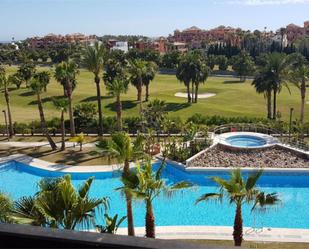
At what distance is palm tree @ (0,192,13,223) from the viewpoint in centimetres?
1128

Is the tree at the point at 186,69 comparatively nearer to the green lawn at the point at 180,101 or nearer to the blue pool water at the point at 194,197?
the green lawn at the point at 180,101

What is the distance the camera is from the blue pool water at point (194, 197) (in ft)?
71.5

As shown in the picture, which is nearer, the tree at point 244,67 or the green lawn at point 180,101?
the green lawn at point 180,101

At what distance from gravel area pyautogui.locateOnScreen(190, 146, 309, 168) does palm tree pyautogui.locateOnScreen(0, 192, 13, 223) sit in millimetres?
18256

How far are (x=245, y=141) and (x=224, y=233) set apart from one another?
15.6 m

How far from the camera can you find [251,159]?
30047 millimetres

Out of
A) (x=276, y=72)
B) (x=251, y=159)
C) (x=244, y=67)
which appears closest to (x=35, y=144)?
(x=251, y=159)

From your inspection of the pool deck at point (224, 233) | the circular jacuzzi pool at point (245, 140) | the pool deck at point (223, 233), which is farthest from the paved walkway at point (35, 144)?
the pool deck at point (224, 233)

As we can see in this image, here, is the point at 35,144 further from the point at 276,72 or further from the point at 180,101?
the point at 180,101

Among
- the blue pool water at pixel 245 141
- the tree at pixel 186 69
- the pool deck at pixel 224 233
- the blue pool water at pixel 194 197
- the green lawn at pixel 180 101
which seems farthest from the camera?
the tree at pixel 186 69

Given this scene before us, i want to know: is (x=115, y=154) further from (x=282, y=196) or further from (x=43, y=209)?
(x=282, y=196)

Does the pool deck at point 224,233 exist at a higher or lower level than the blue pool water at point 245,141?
lower

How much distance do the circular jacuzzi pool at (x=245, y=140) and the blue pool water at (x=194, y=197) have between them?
410 cm

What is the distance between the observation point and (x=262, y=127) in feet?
119
